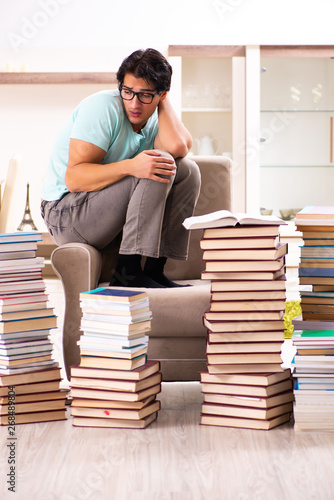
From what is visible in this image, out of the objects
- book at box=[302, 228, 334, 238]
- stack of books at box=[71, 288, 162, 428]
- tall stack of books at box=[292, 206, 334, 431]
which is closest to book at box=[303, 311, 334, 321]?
tall stack of books at box=[292, 206, 334, 431]

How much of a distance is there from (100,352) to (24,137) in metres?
3.35

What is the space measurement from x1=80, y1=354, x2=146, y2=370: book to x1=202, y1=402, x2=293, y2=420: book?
0.25 metres

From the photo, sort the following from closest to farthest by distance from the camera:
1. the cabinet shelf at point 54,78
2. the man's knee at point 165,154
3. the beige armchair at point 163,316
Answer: the beige armchair at point 163,316, the man's knee at point 165,154, the cabinet shelf at point 54,78

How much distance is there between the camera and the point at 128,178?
226 cm

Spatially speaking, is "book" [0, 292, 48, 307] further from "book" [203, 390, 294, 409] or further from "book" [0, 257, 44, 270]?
"book" [203, 390, 294, 409]

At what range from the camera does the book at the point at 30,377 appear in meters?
1.91

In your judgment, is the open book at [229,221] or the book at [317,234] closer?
the open book at [229,221]

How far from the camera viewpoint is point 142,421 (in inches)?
74.6

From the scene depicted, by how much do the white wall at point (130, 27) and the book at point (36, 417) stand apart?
3.31 m

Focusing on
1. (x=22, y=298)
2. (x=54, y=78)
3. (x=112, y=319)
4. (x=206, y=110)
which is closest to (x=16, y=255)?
(x=22, y=298)

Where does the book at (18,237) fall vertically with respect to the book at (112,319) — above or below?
above

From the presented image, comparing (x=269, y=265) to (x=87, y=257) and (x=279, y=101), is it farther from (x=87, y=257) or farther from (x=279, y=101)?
(x=279, y=101)

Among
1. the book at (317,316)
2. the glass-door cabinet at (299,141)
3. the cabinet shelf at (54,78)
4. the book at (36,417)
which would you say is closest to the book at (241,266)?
the book at (317,316)

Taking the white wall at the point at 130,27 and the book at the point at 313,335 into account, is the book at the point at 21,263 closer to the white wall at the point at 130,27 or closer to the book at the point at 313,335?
the book at the point at 313,335
